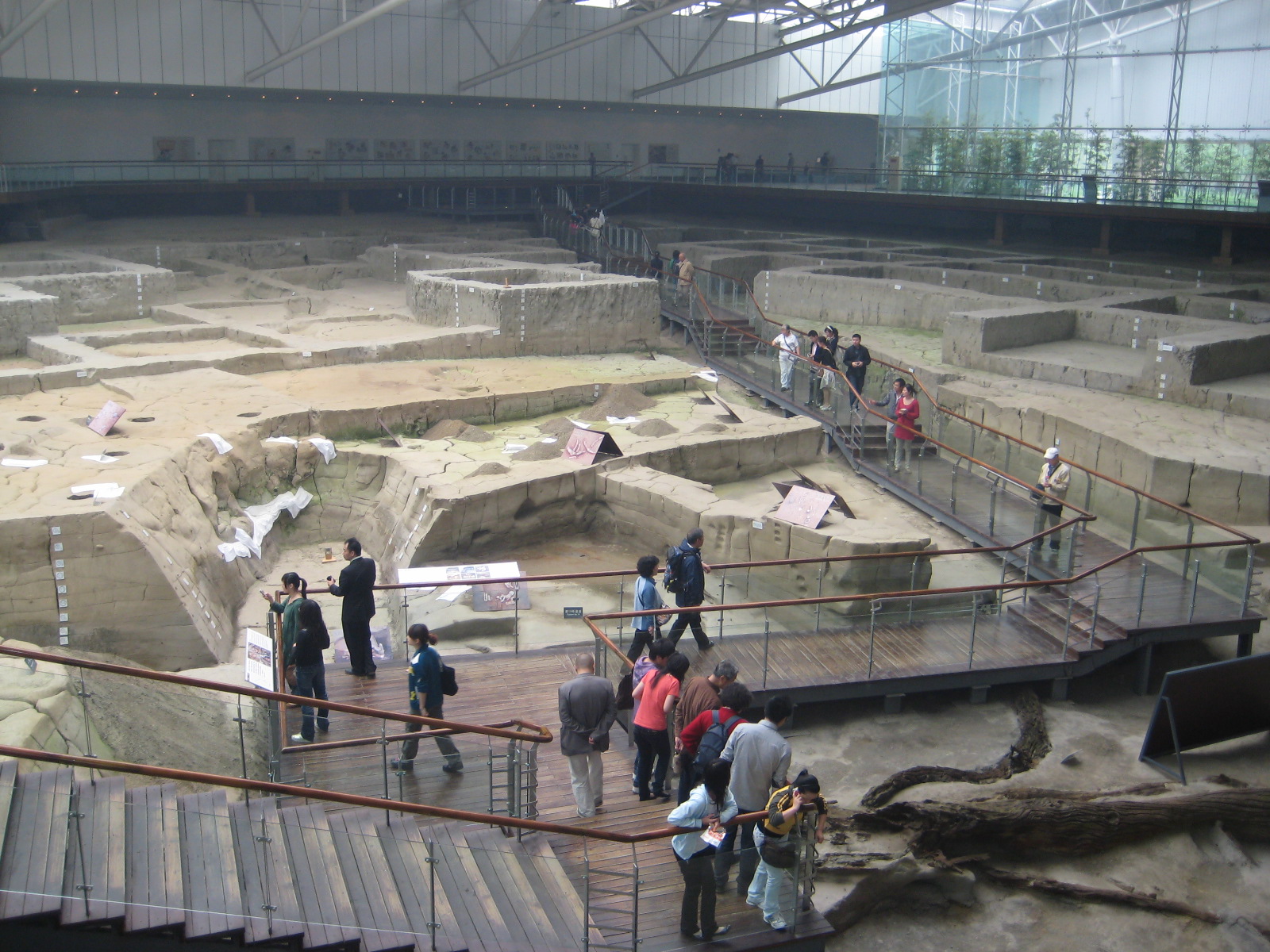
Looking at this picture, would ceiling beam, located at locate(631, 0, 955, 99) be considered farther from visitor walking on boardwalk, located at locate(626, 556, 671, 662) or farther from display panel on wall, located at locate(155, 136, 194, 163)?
visitor walking on boardwalk, located at locate(626, 556, 671, 662)

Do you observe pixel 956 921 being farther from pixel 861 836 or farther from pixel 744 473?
pixel 744 473

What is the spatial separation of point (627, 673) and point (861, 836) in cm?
198

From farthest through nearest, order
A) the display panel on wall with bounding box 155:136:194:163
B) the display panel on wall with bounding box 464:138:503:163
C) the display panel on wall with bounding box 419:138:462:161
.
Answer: the display panel on wall with bounding box 464:138:503:163, the display panel on wall with bounding box 419:138:462:161, the display panel on wall with bounding box 155:136:194:163

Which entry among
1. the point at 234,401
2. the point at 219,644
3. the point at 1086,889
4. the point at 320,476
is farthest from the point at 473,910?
the point at 234,401

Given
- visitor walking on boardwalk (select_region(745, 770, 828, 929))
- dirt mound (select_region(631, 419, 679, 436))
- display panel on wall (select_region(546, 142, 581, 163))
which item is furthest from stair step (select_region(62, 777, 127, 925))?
display panel on wall (select_region(546, 142, 581, 163))

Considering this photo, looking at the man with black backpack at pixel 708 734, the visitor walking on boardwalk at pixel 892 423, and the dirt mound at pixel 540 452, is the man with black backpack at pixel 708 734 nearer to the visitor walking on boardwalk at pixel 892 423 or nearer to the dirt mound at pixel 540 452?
the dirt mound at pixel 540 452

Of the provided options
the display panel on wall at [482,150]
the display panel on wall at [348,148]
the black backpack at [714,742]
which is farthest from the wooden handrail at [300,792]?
the display panel on wall at [482,150]

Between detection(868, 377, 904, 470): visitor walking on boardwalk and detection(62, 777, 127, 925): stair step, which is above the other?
detection(868, 377, 904, 470): visitor walking on boardwalk

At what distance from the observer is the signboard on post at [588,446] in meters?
13.3

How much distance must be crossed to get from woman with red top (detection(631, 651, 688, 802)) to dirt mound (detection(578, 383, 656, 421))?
9040 mm

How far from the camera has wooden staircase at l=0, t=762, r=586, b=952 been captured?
187 inches

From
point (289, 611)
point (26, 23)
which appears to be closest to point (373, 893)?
point (289, 611)

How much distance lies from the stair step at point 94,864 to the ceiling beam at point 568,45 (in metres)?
25.9

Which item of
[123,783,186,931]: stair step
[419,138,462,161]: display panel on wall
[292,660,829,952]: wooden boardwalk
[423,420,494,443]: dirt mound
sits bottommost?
[292,660,829,952]: wooden boardwalk
